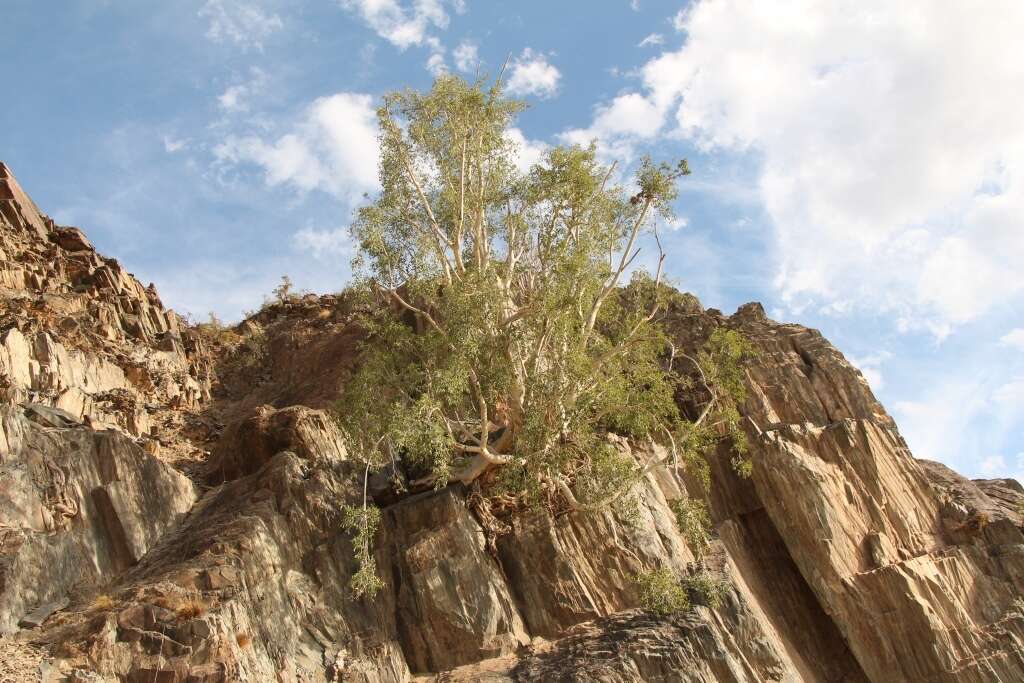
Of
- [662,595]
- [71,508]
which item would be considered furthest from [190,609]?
[662,595]

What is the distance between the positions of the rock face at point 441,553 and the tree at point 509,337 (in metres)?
1.43

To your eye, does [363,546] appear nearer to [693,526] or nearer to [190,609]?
[190,609]

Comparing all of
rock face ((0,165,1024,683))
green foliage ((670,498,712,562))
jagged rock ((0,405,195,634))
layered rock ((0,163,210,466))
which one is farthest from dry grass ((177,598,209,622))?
green foliage ((670,498,712,562))

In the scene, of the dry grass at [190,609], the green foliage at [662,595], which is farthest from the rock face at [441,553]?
the green foliage at [662,595]

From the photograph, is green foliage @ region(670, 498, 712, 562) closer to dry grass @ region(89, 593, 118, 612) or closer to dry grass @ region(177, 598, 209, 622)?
dry grass @ region(177, 598, 209, 622)

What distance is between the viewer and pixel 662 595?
59.7 ft

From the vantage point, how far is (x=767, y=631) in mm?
19281

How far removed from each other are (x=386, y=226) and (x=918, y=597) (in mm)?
18909

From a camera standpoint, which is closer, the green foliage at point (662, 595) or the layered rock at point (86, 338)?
the green foliage at point (662, 595)

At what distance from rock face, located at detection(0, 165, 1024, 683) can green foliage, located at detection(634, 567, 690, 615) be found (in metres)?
0.34

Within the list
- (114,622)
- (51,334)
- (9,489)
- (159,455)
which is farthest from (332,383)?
(114,622)

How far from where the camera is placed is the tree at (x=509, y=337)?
20.8m

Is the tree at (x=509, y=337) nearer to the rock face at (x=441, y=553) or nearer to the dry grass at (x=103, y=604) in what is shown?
the rock face at (x=441, y=553)

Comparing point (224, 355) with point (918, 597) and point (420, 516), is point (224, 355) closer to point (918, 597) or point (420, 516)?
→ point (420, 516)
